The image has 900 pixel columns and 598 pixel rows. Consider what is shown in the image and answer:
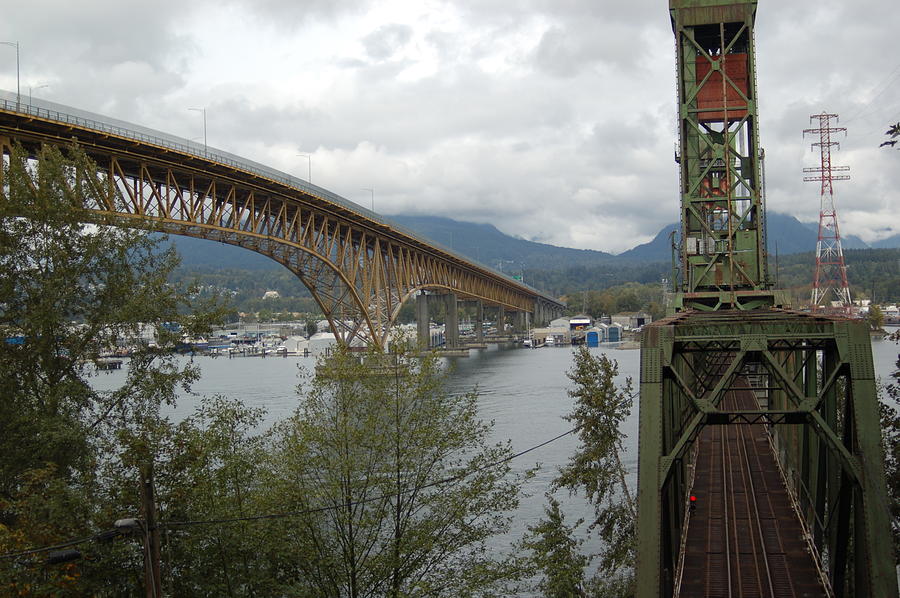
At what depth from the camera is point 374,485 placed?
1647 cm

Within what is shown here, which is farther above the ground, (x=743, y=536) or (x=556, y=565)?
(x=743, y=536)

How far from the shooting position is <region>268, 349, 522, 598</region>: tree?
1582cm

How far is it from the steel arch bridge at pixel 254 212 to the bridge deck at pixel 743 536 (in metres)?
10.9

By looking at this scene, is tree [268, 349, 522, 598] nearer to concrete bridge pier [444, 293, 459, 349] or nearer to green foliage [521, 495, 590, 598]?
green foliage [521, 495, 590, 598]

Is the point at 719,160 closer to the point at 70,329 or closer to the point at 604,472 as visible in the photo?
the point at 604,472

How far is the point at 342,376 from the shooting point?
17.5 m

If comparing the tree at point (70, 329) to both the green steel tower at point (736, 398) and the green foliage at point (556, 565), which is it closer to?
the green foliage at point (556, 565)

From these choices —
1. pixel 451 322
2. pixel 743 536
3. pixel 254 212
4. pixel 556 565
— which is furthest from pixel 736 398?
pixel 451 322

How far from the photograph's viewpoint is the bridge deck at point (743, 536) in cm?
1409

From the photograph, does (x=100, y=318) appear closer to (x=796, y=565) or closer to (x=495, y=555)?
(x=495, y=555)

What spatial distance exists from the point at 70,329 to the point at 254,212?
35.1 meters

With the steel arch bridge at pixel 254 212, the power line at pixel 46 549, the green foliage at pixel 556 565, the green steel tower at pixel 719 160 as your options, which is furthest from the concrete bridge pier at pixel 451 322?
the power line at pixel 46 549

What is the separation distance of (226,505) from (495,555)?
10802mm

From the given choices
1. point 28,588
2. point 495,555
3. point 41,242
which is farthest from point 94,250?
point 495,555
